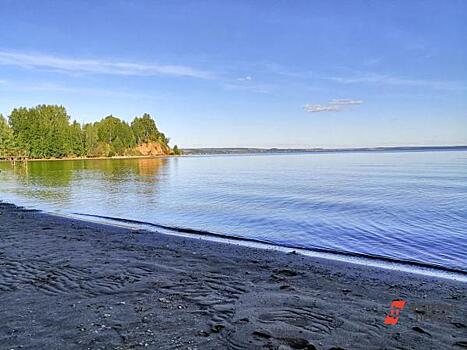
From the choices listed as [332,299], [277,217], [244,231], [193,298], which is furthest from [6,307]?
[277,217]

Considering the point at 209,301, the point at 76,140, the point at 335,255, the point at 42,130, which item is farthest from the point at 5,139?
the point at 209,301

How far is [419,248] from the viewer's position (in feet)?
45.3

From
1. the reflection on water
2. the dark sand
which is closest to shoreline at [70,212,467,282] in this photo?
the dark sand

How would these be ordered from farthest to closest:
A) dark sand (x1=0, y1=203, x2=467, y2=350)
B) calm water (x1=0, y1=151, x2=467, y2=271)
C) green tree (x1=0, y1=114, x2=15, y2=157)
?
1. green tree (x1=0, y1=114, x2=15, y2=157)
2. calm water (x1=0, y1=151, x2=467, y2=271)
3. dark sand (x1=0, y1=203, x2=467, y2=350)

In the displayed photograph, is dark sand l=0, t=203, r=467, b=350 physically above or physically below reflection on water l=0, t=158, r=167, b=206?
above

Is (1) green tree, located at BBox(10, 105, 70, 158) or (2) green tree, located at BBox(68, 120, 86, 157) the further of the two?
(2) green tree, located at BBox(68, 120, 86, 157)

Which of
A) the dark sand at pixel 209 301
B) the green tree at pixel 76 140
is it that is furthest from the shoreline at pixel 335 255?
the green tree at pixel 76 140

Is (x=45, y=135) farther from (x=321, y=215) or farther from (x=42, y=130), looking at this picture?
(x=321, y=215)

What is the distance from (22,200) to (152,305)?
84.8 feet

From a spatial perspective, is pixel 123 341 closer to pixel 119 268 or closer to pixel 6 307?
pixel 6 307

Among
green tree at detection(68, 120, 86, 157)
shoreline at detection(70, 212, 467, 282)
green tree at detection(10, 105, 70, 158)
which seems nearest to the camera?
shoreline at detection(70, 212, 467, 282)

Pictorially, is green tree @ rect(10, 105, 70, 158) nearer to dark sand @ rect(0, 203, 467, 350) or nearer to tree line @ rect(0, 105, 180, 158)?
tree line @ rect(0, 105, 180, 158)

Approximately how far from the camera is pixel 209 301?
24.0ft

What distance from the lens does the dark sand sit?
571cm
